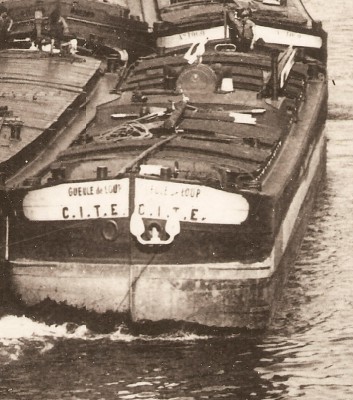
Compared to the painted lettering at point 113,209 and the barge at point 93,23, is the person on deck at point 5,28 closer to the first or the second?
the barge at point 93,23

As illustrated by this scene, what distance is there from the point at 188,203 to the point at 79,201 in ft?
5.63

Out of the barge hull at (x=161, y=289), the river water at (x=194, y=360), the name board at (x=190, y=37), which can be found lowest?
the river water at (x=194, y=360)

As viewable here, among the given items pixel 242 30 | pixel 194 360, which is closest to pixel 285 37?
pixel 242 30

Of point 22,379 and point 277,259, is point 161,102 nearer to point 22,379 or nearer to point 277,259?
point 277,259

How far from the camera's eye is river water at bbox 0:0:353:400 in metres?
20.2

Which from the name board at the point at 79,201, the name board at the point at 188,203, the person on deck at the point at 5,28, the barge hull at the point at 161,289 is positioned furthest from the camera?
the person on deck at the point at 5,28

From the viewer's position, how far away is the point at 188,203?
70.2 ft

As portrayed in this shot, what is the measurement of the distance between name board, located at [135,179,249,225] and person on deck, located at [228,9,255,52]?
1187cm

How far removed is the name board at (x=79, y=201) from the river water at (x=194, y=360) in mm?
1765

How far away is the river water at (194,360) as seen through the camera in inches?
794

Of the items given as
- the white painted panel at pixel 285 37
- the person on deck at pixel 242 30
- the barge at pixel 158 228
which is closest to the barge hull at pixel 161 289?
the barge at pixel 158 228

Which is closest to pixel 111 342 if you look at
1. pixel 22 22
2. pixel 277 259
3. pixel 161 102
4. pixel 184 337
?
pixel 184 337

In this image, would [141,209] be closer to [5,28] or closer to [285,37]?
[5,28]

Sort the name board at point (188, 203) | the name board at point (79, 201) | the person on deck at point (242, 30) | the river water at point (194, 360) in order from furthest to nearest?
the person on deck at point (242, 30) < the name board at point (79, 201) < the name board at point (188, 203) < the river water at point (194, 360)
